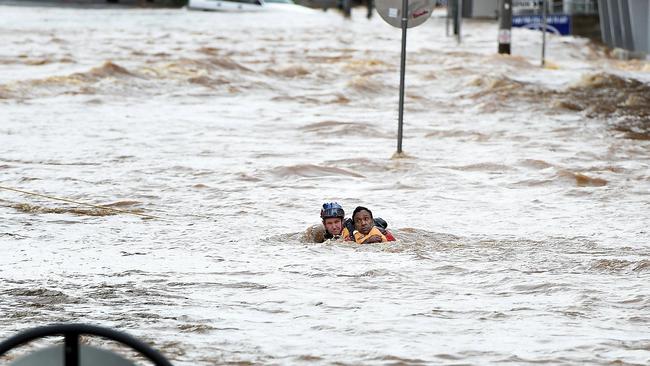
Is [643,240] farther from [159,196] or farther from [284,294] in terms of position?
[159,196]

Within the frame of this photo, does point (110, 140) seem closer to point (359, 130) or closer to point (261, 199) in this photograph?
point (359, 130)

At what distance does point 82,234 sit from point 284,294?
293 centimetres

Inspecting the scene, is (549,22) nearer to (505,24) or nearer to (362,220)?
(505,24)

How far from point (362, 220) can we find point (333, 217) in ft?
0.82

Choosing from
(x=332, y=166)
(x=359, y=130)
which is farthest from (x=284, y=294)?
(x=359, y=130)

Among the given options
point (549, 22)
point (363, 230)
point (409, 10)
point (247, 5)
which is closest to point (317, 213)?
point (363, 230)

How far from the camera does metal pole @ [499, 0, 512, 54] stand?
35.7 metres

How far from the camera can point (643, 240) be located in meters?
11.5

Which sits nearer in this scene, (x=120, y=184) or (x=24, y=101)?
(x=120, y=184)

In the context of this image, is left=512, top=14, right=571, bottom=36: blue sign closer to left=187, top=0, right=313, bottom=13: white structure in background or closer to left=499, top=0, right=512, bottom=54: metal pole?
left=499, top=0, right=512, bottom=54: metal pole

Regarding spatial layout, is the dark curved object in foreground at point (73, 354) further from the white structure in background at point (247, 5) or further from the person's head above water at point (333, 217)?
the white structure in background at point (247, 5)

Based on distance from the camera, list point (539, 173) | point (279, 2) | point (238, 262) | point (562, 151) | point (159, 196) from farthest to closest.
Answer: point (279, 2) → point (562, 151) → point (539, 173) → point (159, 196) → point (238, 262)

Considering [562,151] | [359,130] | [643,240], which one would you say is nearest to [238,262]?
[643,240]

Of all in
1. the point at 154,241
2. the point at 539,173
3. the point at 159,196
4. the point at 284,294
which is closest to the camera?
the point at 284,294
